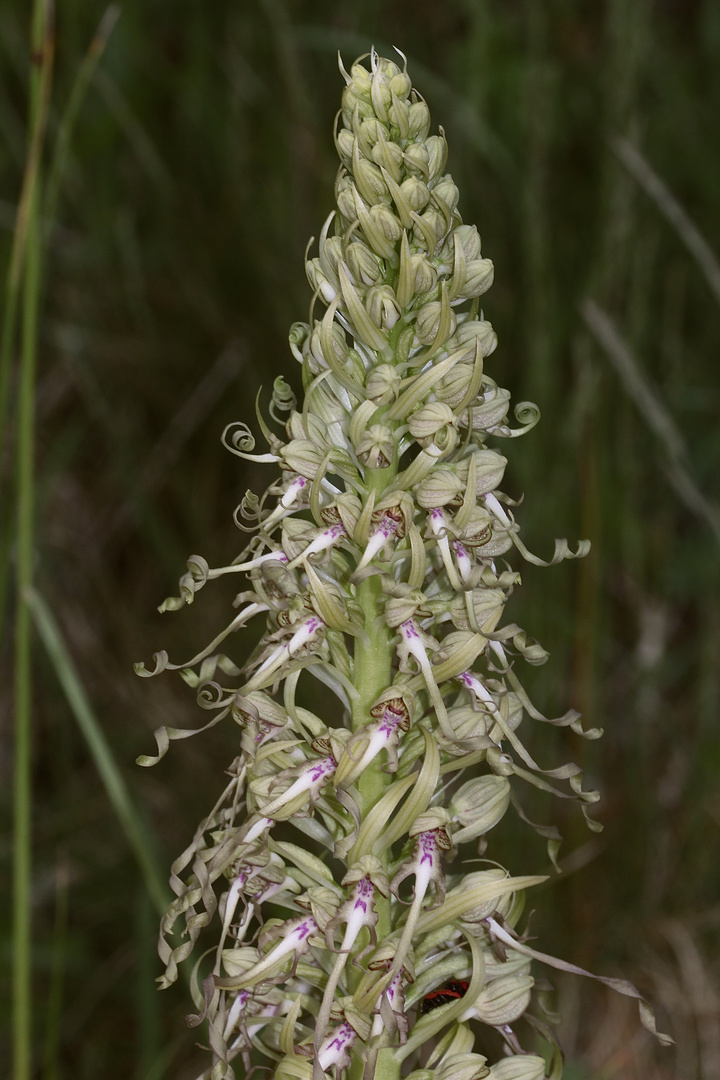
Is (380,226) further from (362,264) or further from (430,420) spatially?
(430,420)

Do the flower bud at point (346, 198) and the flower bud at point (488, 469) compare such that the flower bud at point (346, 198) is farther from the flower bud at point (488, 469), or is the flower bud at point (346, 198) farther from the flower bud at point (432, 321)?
the flower bud at point (488, 469)

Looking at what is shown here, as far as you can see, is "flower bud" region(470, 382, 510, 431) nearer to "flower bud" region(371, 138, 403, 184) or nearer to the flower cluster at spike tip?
the flower cluster at spike tip

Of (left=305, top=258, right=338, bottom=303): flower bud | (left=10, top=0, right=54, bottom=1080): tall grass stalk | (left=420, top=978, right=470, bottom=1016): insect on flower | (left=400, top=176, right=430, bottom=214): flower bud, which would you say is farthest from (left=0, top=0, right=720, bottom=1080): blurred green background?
(left=400, top=176, right=430, bottom=214): flower bud

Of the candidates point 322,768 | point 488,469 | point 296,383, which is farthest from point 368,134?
point 296,383

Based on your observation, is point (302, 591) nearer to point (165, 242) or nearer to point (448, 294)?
point (448, 294)

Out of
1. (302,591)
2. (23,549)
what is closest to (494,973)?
(302,591)

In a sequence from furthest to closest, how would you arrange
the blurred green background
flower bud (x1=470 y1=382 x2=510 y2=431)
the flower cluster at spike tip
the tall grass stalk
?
the blurred green background
the tall grass stalk
flower bud (x1=470 y1=382 x2=510 y2=431)
the flower cluster at spike tip

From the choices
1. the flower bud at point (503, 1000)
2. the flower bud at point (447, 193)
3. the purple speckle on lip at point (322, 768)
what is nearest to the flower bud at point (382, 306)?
the flower bud at point (447, 193)
